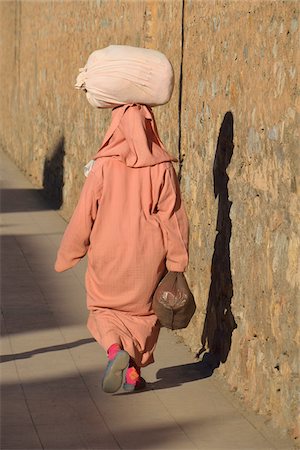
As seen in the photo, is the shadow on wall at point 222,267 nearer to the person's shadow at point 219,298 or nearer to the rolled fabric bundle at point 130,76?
the person's shadow at point 219,298

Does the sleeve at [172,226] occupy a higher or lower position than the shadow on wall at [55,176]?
higher

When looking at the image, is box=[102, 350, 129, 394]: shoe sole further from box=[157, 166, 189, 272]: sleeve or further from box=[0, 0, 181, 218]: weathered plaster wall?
box=[0, 0, 181, 218]: weathered plaster wall

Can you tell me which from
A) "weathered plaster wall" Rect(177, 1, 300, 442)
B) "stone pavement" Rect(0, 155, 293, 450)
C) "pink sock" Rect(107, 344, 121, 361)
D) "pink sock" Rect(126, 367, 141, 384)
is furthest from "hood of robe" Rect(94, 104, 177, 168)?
"stone pavement" Rect(0, 155, 293, 450)

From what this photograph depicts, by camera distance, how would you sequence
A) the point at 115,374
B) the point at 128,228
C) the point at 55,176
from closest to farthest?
the point at 115,374
the point at 128,228
the point at 55,176

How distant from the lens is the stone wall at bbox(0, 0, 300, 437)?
18.8 ft

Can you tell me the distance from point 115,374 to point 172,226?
0.78 m

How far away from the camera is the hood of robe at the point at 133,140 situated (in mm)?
6285

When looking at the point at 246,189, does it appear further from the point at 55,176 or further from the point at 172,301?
the point at 55,176

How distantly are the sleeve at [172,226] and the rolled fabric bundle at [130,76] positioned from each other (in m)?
0.39

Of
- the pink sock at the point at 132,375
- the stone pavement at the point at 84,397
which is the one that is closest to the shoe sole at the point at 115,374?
the stone pavement at the point at 84,397

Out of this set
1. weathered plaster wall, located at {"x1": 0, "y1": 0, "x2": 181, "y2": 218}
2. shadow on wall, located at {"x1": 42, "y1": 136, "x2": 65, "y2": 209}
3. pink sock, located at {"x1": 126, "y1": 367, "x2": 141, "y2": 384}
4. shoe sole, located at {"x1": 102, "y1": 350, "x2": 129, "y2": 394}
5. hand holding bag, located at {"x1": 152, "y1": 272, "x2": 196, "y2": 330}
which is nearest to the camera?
shoe sole, located at {"x1": 102, "y1": 350, "x2": 129, "y2": 394}

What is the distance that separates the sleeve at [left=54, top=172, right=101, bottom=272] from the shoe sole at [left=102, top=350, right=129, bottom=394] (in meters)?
0.59

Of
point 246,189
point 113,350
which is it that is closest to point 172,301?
point 113,350

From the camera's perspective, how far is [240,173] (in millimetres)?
6609
